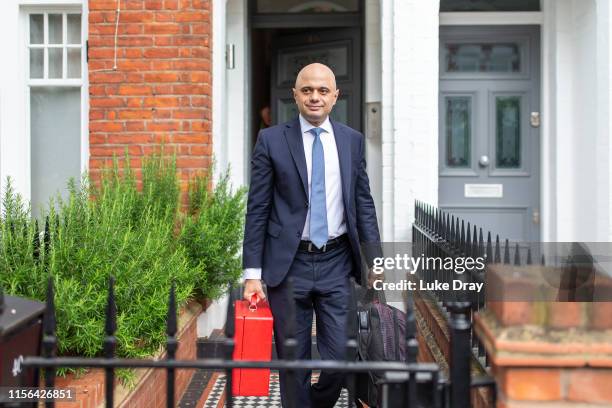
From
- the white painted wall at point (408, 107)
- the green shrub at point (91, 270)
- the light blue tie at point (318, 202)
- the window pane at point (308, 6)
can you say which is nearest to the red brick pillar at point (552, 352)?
the light blue tie at point (318, 202)

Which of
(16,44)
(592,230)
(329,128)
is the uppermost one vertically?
(16,44)

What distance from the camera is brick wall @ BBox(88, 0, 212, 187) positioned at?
19.9 feet

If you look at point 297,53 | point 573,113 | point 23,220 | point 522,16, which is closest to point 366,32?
point 297,53

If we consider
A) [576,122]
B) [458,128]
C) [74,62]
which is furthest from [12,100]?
[576,122]

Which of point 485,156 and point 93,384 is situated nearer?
point 93,384

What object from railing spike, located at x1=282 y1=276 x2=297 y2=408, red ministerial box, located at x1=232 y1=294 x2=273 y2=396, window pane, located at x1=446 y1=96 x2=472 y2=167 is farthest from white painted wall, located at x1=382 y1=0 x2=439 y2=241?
railing spike, located at x1=282 y1=276 x2=297 y2=408

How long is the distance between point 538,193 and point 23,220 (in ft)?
16.2

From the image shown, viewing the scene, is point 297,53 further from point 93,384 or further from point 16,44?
point 93,384

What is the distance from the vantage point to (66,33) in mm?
6398

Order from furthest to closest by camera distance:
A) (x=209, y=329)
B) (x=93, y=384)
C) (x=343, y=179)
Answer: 1. (x=209, y=329)
2. (x=343, y=179)
3. (x=93, y=384)

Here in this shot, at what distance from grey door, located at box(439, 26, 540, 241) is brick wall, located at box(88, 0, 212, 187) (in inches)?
96.2

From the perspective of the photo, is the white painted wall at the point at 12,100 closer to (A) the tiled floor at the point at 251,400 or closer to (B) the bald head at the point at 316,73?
(A) the tiled floor at the point at 251,400

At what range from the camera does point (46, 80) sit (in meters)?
6.38

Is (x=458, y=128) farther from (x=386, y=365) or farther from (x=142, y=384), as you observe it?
(x=386, y=365)
